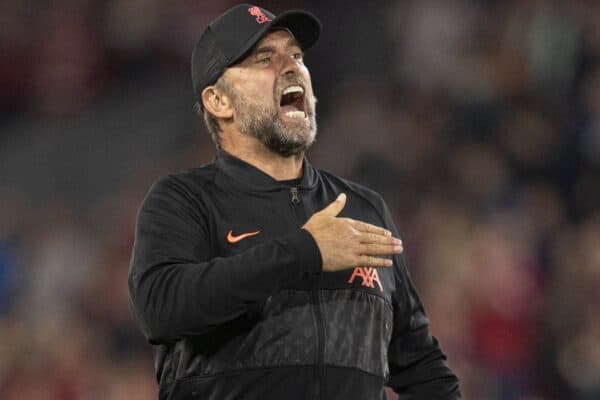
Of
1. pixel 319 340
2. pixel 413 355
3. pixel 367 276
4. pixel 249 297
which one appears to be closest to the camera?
pixel 249 297

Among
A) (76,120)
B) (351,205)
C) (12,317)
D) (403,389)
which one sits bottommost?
(12,317)

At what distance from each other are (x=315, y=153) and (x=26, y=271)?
1943mm

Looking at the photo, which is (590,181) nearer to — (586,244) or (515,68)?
(586,244)

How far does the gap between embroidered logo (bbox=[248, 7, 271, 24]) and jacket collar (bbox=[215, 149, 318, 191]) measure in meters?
0.37

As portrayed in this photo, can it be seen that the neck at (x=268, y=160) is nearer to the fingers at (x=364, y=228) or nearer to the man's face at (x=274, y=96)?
the man's face at (x=274, y=96)

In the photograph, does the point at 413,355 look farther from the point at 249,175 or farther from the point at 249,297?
the point at 249,297

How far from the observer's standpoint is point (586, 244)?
19.6ft

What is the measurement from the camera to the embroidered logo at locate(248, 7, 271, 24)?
3252 millimetres

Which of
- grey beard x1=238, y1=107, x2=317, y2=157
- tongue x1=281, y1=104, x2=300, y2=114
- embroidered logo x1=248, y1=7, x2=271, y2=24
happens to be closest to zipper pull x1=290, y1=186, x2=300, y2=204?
grey beard x1=238, y1=107, x2=317, y2=157

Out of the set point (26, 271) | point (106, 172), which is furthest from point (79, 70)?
point (26, 271)

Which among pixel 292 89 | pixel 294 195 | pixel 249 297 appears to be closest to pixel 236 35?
pixel 292 89

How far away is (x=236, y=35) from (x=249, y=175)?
0.38 meters

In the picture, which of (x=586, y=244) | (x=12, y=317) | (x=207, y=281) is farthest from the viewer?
(x=12, y=317)

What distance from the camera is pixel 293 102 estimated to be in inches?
130
